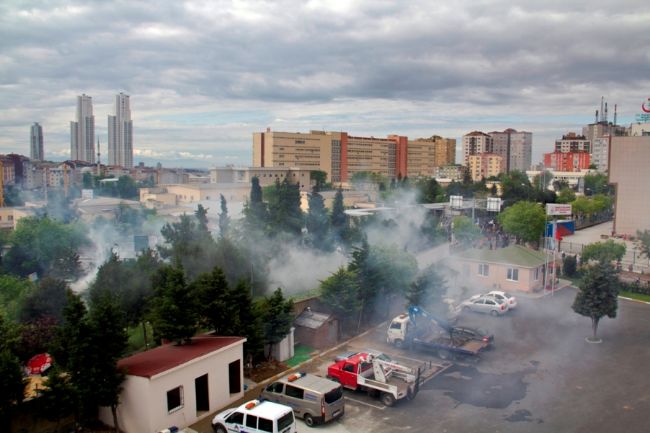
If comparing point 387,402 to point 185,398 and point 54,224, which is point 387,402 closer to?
point 185,398

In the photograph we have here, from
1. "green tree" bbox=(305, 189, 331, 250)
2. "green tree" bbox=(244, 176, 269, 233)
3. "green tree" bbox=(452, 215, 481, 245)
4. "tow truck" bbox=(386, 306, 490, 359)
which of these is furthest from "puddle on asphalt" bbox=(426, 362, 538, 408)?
"green tree" bbox=(452, 215, 481, 245)

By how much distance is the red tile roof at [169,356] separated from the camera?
37.1 ft

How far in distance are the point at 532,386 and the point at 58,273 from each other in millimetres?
20442

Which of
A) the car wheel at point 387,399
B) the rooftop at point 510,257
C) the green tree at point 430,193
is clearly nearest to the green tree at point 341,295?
the car wheel at point 387,399

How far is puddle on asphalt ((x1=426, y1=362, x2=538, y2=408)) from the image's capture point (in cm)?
1303

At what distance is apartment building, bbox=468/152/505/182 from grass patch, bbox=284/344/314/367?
125353 millimetres

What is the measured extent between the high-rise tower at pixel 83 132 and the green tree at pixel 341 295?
168855 millimetres

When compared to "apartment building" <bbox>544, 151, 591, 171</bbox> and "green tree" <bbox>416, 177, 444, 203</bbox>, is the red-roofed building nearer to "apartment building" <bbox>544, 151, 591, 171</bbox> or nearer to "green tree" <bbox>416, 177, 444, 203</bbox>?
"green tree" <bbox>416, 177, 444, 203</bbox>

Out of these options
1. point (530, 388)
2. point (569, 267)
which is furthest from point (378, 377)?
point (569, 267)

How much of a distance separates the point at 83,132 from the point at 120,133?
11.8 metres

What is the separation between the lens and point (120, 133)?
181 m

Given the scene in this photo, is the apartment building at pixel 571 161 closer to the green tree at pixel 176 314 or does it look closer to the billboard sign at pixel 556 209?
the billboard sign at pixel 556 209

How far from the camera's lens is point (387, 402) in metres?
12.8

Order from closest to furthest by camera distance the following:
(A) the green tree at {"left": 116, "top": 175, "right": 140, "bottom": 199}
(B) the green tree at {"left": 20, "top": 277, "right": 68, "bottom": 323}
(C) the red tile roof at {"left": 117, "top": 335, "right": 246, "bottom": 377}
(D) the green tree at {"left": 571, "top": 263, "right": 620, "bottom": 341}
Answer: (C) the red tile roof at {"left": 117, "top": 335, "right": 246, "bottom": 377} < (B) the green tree at {"left": 20, "top": 277, "right": 68, "bottom": 323} < (D) the green tree at {"left": 571, "top": 263, "right": 620, "bottom": 341} < (A) the green tree at {"left": 116, "top": 175, "right": 140, "bottom": 199}
